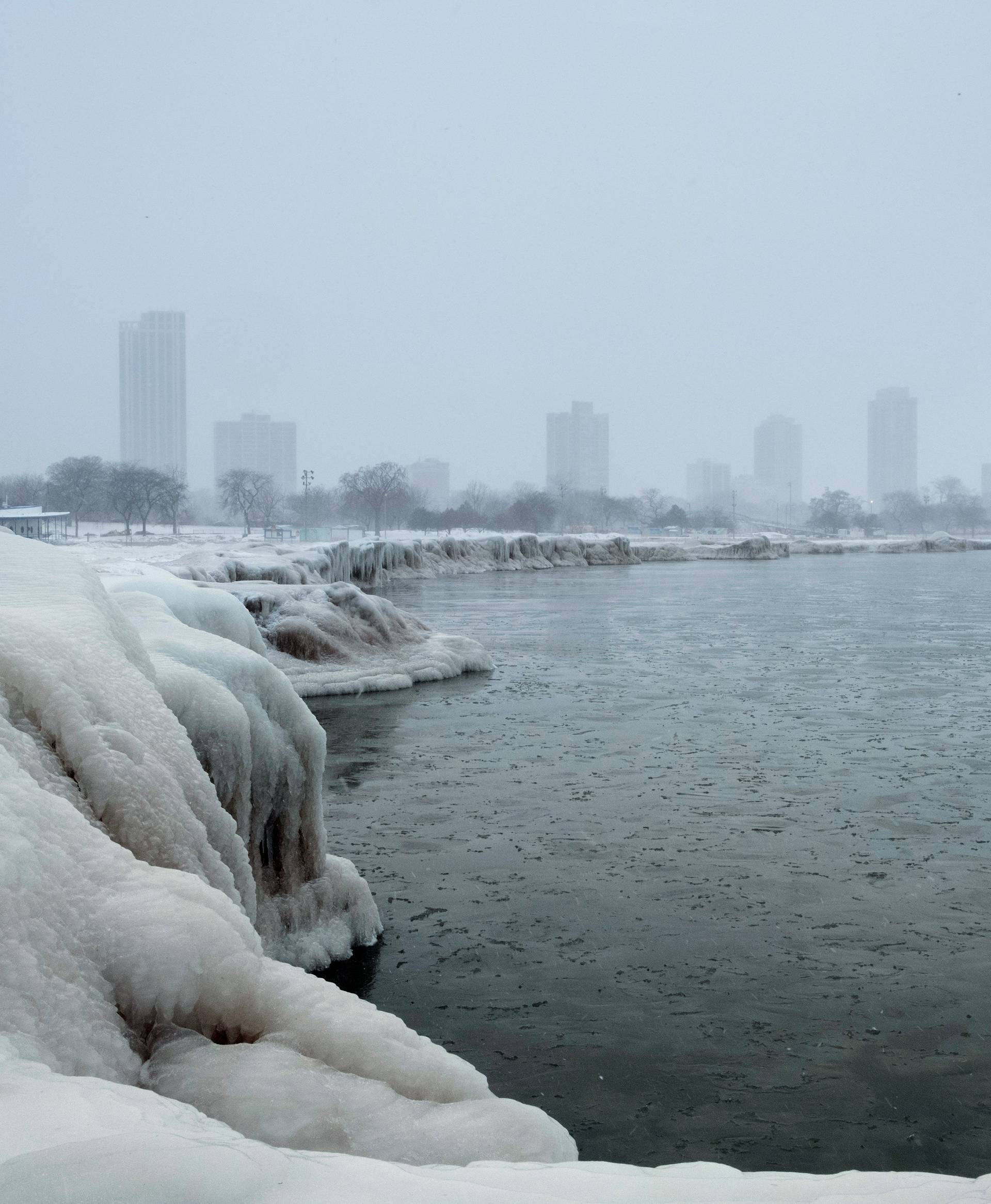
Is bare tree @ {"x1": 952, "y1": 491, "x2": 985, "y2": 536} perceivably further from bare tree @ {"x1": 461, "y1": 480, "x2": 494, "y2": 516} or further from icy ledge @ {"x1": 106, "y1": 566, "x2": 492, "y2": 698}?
icy ledge @ {"x1": 106, "y1": 566, "x2": 492, "y2": 698}

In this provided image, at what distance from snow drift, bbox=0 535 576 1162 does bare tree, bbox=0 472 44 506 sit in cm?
9475

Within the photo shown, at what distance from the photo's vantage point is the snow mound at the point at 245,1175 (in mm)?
1766

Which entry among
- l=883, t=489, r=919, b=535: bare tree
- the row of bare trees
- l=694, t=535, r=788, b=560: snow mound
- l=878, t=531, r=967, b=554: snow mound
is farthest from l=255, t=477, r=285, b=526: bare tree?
l=883, t=489, r=919, b=535: bare tree

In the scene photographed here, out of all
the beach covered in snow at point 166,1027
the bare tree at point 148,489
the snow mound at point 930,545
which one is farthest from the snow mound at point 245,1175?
the snow mound at point 930,545

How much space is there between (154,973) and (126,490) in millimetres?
84413

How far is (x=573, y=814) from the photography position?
30.5 ft

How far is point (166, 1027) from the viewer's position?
9.45ft

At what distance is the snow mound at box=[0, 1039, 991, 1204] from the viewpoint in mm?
1766

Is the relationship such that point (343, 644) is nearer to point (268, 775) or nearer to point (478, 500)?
point (268, 775)

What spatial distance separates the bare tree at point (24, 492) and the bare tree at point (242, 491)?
15503 mm

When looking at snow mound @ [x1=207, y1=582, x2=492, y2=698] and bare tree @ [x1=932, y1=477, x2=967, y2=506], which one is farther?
bare tree @ [x1=932, y1=477, x2=967, y2=506]

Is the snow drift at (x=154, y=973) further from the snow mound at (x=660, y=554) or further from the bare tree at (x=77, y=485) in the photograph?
the bare tree at (x=77, y=485)

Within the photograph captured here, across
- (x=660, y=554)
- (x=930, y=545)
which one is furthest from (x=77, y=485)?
(x=930, y=545)

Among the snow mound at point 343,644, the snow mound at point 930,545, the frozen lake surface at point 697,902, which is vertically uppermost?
the snow mound at point 930,545
